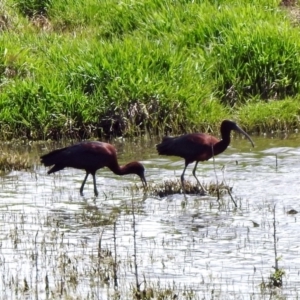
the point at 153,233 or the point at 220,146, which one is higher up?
the point at 220,146

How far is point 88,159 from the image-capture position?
1095cm

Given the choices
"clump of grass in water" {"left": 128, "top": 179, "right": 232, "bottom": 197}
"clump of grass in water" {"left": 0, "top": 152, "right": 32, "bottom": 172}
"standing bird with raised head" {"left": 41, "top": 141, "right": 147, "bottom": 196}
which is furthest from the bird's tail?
"clump of grass in water" {"left": 0, "top": 152, "right": 32, "bottom": 172}

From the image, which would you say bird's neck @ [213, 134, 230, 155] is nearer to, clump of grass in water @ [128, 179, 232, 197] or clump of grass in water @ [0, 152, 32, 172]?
clump of grass in water @ [128, 179, 232, 197]

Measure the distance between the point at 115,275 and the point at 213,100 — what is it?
21.1ft

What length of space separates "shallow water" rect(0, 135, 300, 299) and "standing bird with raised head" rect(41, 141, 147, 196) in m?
0.19

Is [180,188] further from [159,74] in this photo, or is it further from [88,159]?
[159,74]

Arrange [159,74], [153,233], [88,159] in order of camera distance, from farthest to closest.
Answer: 1. [159,74]
2. [88,159]
3. [153,233]

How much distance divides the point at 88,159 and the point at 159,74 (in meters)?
2.86

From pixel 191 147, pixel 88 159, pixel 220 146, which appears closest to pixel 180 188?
pixel 191 147

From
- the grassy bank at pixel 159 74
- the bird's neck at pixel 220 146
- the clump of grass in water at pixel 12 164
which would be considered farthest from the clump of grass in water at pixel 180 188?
the grassy bank at pixel 159 74

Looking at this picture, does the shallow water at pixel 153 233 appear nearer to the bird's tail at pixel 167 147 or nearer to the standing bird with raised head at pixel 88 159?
the standing bird with raised head at pixel 88 159

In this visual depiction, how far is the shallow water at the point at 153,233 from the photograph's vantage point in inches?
287

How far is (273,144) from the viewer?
12.8 m

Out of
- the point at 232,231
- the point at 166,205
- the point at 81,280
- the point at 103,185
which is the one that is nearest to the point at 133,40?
the point at 103,185
